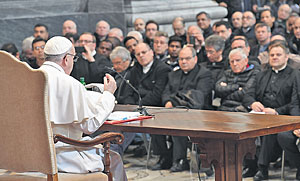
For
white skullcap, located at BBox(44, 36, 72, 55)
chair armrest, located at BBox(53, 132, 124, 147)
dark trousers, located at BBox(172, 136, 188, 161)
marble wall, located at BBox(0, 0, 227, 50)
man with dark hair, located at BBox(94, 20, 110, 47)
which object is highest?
marble wall, located at BBox(0, 0, 227, 50)

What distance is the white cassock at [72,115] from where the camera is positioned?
4.55 meters

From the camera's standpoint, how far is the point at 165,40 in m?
9.70

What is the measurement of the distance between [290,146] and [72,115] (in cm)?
284

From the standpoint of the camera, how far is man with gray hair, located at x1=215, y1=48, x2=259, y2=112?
7.40 m

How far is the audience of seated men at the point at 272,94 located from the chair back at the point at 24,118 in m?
3.19

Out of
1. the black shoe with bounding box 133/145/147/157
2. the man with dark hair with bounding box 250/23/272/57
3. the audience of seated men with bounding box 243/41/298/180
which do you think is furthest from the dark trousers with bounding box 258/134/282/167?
the man with dark hair with bounding box 250/23/272/57

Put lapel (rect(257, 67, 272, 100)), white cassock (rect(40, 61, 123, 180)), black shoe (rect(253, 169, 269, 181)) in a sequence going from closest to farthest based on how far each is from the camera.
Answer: white cassock (rect(40, 61, 123, 180)) < black shoe (rect(253, 169, 269, 181)) < lapel (rect(257, 67, 272, 100))

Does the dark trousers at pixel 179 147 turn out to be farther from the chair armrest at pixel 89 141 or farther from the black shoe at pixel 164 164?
the chair armrest at pixel 89 141

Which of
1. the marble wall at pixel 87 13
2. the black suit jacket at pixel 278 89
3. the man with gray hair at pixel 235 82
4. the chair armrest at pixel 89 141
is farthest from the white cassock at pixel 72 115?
the marble wall at pixel 87 13

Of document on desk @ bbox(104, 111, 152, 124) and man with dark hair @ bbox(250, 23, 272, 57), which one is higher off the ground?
man with dark hair @ bbox(250, 23, 272, 57)

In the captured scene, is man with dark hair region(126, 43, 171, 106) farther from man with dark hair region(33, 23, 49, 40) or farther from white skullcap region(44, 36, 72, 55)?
white skullcap region(44, 36, 72, 55)

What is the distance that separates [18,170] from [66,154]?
1.38ft

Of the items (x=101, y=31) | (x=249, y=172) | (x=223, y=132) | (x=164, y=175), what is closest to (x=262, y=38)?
(x=101, y=31)

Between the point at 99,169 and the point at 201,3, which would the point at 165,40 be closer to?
the point at 201,3
